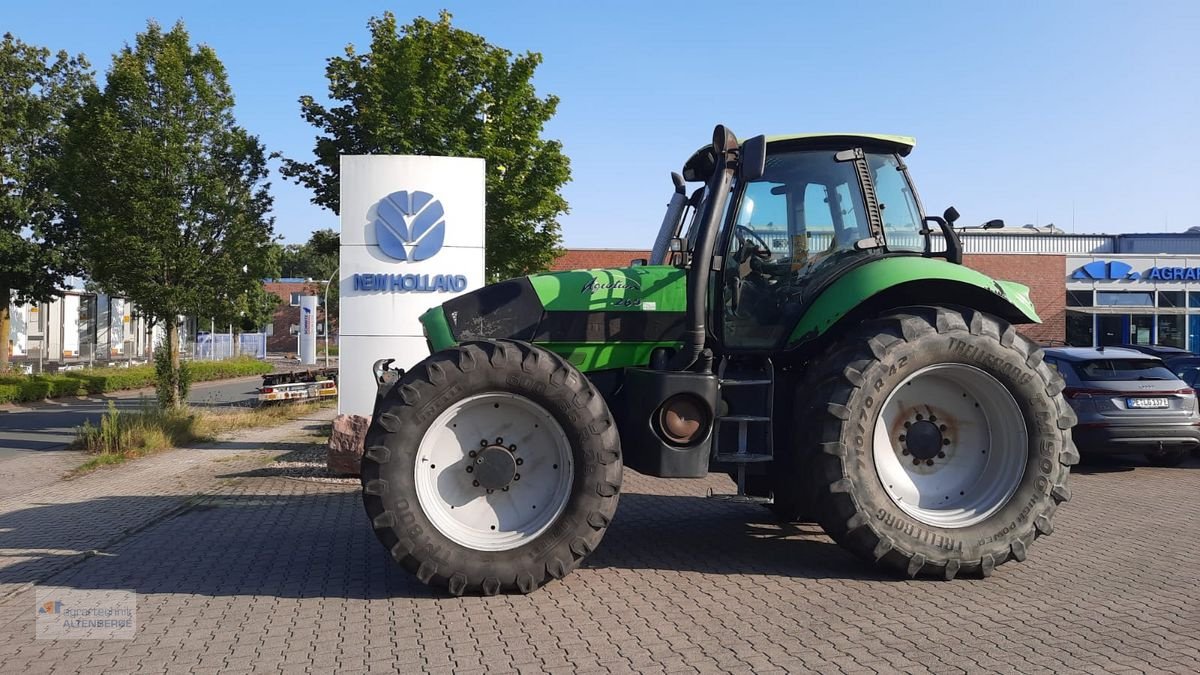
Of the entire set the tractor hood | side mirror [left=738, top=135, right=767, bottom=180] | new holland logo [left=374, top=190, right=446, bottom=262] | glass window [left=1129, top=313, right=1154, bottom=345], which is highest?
new holland logo [left=374, top=190, right=446, bottom=262]

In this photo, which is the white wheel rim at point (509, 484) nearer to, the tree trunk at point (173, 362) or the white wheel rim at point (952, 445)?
the white wheel rim at point (952, 445)

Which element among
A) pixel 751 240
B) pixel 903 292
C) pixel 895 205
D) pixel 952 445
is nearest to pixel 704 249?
pixel 751 240

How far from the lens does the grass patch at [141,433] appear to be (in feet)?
44.0

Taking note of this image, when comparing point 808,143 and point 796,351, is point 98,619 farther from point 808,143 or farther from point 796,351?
point 808,143

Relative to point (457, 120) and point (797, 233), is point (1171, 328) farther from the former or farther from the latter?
point (797, 233)

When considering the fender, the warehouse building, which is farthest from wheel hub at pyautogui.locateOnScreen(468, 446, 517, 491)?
the warehouse building

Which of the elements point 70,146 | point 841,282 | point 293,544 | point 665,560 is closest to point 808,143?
point 841,282

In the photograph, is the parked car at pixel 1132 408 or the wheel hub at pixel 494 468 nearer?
the wheel hub at pixel 494 468

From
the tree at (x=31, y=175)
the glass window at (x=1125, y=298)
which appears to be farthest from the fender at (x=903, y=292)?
the glass window at (x=1125, y=298)

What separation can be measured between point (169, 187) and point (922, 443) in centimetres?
1831

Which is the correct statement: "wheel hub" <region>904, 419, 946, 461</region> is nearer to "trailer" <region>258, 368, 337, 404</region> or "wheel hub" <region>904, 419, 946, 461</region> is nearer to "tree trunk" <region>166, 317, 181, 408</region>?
"tree trunk" <region>166, 317, 181, 408</region>

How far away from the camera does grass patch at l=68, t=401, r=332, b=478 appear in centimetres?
1340

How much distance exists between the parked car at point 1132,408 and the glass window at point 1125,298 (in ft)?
105

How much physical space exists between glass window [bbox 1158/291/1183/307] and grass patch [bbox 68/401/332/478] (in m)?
38.8
